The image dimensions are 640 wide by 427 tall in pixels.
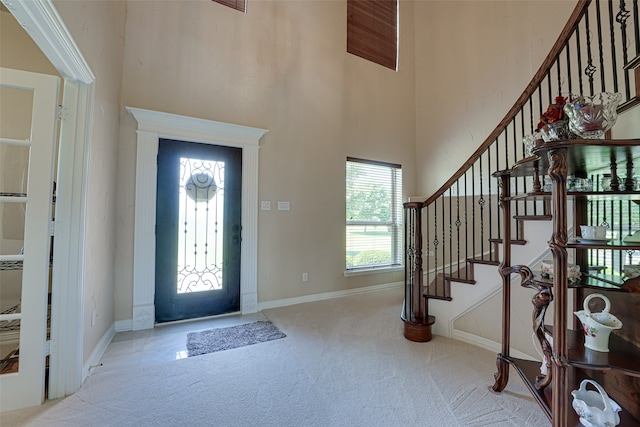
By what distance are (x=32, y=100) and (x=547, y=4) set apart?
537 cm

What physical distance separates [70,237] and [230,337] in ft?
5.25

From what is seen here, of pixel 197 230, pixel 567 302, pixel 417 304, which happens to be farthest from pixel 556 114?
pixel 197 230

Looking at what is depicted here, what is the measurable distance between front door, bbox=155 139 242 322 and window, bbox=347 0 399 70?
2.88 meters

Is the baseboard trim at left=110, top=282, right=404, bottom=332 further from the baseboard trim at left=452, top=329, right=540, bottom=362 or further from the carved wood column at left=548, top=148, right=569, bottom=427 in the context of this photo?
the carved wood column at left=548, top=148, right=569, bottom=427

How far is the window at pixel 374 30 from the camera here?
4.40m

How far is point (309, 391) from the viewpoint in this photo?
1.83 m

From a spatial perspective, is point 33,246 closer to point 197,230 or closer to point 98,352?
point 98,352

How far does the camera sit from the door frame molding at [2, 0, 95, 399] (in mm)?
1748

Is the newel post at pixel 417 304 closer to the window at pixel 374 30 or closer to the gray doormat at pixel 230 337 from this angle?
the gray doormat at pixel 230 337

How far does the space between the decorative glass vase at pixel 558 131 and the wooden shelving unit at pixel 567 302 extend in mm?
107

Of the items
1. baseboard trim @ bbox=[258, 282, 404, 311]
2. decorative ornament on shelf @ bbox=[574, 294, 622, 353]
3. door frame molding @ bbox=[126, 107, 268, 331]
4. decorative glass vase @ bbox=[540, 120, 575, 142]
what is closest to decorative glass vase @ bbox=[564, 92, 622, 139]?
decorative glass vase @ bbox=[540, 120, 575, 142]

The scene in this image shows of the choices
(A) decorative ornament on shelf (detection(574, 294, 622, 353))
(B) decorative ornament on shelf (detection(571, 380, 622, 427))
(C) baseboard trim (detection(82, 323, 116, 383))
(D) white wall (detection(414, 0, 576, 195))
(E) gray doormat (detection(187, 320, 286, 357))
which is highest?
(D) white wall (detection(414, 0, 576, 195))

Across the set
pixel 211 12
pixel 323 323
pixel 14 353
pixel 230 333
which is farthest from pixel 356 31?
pixel 14 353

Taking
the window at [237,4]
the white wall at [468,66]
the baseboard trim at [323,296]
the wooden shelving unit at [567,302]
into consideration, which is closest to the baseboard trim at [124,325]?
the baseboard trim at [323,296]
